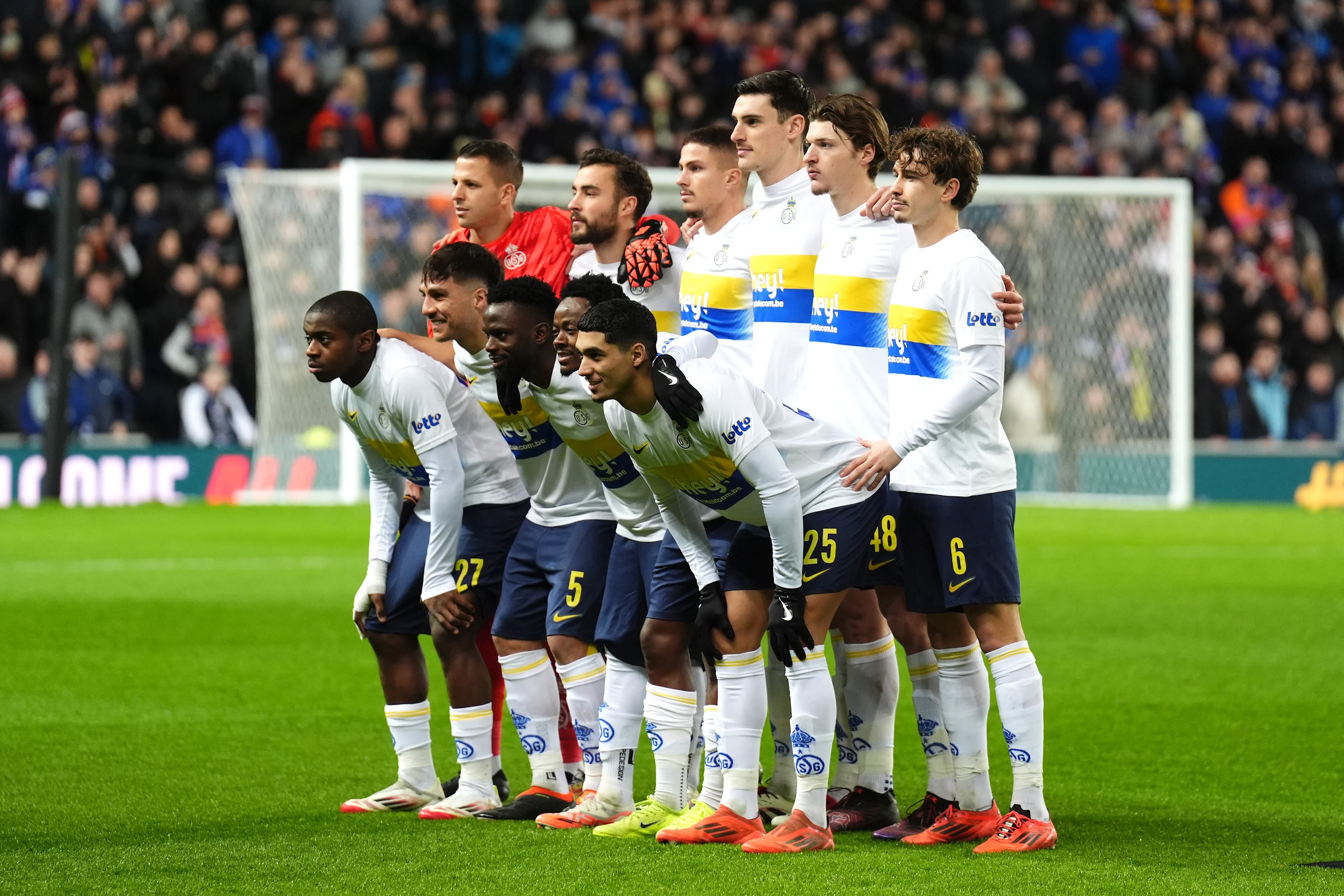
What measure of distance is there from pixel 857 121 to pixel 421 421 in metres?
1.73

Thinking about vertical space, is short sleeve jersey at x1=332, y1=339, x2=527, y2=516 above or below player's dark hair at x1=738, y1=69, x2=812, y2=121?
below

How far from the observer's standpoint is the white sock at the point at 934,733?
19.0ft

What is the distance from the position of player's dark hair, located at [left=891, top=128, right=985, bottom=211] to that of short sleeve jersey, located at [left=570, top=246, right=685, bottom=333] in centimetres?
94

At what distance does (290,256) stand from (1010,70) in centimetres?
1142

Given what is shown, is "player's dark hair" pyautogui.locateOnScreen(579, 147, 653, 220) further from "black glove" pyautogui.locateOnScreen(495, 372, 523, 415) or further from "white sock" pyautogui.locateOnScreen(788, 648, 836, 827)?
"white sock" pyautogui.locateOnScreen(788, 648, 836, 827)

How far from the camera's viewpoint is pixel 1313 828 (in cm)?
574

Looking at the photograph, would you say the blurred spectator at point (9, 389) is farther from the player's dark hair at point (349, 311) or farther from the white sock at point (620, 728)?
the white sock at point (620, 728)

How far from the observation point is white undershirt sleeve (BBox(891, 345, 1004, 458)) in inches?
211

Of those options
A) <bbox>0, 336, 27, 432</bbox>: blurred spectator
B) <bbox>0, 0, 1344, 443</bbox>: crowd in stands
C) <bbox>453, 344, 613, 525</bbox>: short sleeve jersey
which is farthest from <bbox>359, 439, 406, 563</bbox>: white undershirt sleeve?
<bbox>0, 336, 27, 432</bbox>: blurred spectator

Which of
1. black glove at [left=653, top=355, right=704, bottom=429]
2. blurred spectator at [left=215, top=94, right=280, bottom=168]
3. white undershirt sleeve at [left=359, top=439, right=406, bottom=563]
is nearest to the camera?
black glove at [left=653, top=355, right=704, bottom=429]

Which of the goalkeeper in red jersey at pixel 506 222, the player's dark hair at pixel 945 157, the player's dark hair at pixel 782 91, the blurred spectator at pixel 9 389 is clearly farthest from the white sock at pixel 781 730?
the blurred spectator at pixel 9 389

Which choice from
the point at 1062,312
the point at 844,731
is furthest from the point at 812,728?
the point at 1062,312

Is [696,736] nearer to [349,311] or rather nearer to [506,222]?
[349,311]

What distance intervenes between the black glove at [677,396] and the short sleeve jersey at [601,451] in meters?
0.44
